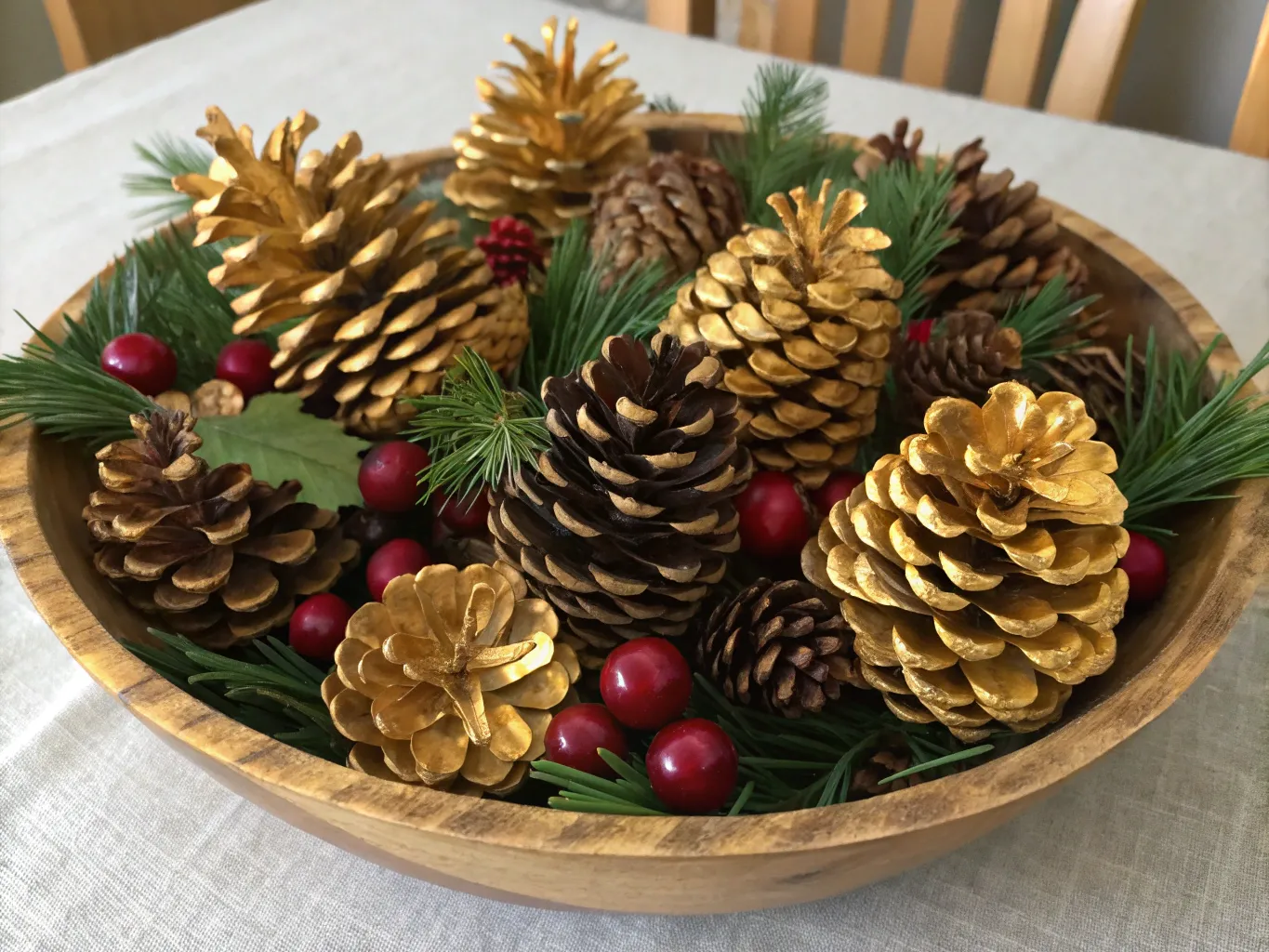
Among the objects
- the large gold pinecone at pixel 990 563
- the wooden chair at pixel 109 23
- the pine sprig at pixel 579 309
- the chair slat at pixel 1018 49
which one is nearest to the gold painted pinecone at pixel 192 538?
the pine sprig at pixel 579 309

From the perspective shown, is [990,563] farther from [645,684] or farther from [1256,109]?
[1256,109]

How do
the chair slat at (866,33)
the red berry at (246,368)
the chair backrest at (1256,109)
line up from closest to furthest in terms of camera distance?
1. the red berry at (246,368)
2. the chair backrest at (1256,109)
3. the chair slat at (866,33)

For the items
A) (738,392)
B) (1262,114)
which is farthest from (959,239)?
(1262,114)

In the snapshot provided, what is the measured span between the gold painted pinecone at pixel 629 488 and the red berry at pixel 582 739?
0.04 meters

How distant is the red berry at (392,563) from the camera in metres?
0.45

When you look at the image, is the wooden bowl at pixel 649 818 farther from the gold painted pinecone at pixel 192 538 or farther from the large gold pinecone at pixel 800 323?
the large gold pinecone at pixel 800 323

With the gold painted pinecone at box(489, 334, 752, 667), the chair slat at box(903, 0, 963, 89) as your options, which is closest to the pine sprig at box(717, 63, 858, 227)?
the gold painted pinecone at box(489, 334, 752, 667)

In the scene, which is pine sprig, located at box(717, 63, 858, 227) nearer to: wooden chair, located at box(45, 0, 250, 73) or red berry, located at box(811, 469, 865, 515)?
red berry, located at box(811, 469, 865, 515)

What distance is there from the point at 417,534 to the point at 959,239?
0.34m

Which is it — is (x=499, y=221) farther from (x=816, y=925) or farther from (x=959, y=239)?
(x=816, y=925)

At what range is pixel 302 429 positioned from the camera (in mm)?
485

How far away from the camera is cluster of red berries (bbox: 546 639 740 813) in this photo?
1.16 feet

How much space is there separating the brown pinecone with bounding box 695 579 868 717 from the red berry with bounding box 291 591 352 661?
16 cm

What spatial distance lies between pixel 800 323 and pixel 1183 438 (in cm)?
18
